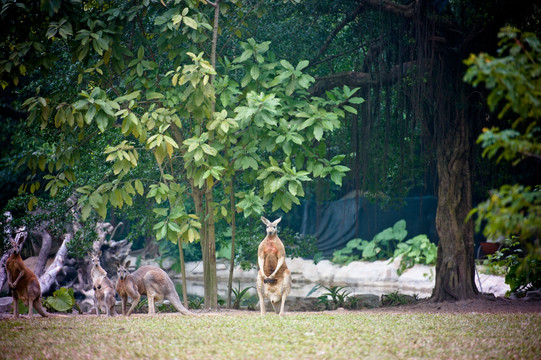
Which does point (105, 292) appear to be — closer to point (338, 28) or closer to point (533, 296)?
point (338, 28)

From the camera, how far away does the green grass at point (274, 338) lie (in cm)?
409

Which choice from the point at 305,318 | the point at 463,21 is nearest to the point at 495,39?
the point at 463,21

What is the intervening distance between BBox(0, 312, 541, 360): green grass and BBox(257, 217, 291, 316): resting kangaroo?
2.51 ft

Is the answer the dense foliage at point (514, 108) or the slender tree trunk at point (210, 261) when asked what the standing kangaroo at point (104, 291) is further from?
the dense foliage at point (514, 108)

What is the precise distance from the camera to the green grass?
4090 millimetres

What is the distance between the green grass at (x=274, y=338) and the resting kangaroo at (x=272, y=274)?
0.77 metres

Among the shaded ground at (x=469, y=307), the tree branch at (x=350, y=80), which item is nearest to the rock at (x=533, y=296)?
the shaded ground at (x=469, y=307)

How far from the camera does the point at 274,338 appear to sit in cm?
460

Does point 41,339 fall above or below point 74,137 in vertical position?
below

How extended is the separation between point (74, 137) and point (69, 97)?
0.54 metres

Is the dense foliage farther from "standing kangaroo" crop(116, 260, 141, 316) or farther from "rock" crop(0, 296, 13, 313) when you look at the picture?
"rock" crop(0, 296, 13, 313)

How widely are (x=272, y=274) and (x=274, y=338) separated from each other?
1.99 m

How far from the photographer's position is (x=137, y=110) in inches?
311

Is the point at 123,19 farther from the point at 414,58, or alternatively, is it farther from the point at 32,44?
the point at 414,58
